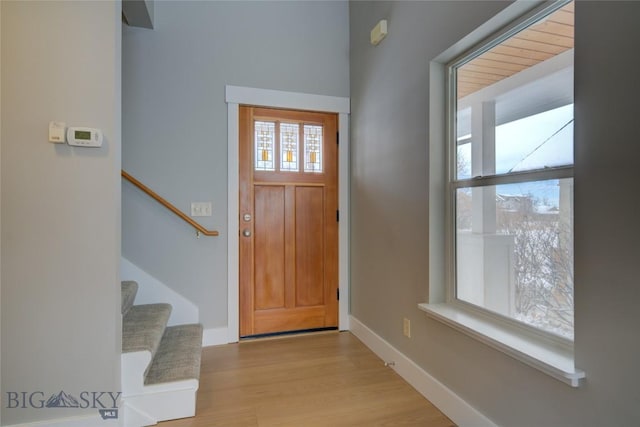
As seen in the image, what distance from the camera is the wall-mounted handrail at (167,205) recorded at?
97.0 inches

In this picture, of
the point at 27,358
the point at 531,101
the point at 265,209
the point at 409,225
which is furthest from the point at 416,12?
the point at 27,358

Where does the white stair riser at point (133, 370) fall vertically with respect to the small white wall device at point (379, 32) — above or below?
below

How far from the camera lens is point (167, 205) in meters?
2.54

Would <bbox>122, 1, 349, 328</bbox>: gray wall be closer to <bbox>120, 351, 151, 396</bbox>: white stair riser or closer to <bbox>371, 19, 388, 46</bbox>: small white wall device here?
<bbox>371, 19, 388, 46</bbox>: small white wall device

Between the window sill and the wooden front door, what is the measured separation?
4.37 feet

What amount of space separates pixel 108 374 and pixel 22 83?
142 cm

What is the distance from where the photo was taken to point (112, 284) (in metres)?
1.61

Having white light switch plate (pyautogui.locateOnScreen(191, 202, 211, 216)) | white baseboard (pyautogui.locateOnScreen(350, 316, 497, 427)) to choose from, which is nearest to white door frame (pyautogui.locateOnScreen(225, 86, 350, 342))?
white light switch plate (pyautogui.locateOnScreen(191, 202, 211, 216))

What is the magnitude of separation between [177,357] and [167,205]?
112cm

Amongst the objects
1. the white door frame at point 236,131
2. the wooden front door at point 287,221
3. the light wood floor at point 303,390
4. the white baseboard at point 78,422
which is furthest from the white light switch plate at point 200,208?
the white baseboard at point 78,422

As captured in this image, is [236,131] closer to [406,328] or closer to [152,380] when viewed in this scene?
[152,380]

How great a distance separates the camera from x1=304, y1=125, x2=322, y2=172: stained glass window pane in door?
9.78 feet

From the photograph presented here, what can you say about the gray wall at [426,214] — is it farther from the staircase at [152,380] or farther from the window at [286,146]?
the staircase at [152,380]

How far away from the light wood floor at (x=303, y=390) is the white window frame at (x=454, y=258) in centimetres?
56
